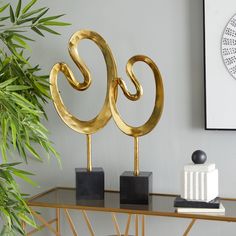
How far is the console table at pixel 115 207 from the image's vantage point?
5.03 feet

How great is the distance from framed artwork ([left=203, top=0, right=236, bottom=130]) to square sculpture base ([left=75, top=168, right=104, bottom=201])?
0.47 meters

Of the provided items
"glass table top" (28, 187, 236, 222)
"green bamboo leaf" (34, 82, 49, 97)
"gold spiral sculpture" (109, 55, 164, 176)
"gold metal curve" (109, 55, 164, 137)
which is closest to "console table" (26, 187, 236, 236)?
"glass table top" (28, 187, 236, 222)

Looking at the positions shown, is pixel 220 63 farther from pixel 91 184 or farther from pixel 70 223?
pixel 70 223

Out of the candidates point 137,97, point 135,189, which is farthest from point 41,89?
point 135,189

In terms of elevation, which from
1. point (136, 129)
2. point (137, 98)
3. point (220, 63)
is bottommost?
point (136, 129)

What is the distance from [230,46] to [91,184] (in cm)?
73

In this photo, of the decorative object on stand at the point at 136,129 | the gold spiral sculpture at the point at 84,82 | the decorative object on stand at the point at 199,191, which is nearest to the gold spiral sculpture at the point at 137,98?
the decorative object on stand at the point at 136,129

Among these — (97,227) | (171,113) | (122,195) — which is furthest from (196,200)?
(97,227)

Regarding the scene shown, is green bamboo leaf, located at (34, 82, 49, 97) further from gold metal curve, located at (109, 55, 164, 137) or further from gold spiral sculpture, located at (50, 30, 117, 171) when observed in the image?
gold metal curve, located at (109, 55, 164, 137)

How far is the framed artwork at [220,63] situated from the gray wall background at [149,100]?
0.05 metres

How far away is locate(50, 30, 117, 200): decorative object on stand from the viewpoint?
1738 millimetres

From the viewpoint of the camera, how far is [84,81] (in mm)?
1774

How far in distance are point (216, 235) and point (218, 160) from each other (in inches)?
11.6

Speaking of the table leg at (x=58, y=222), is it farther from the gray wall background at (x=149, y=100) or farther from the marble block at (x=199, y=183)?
the marble block at (x=199, y=183)
